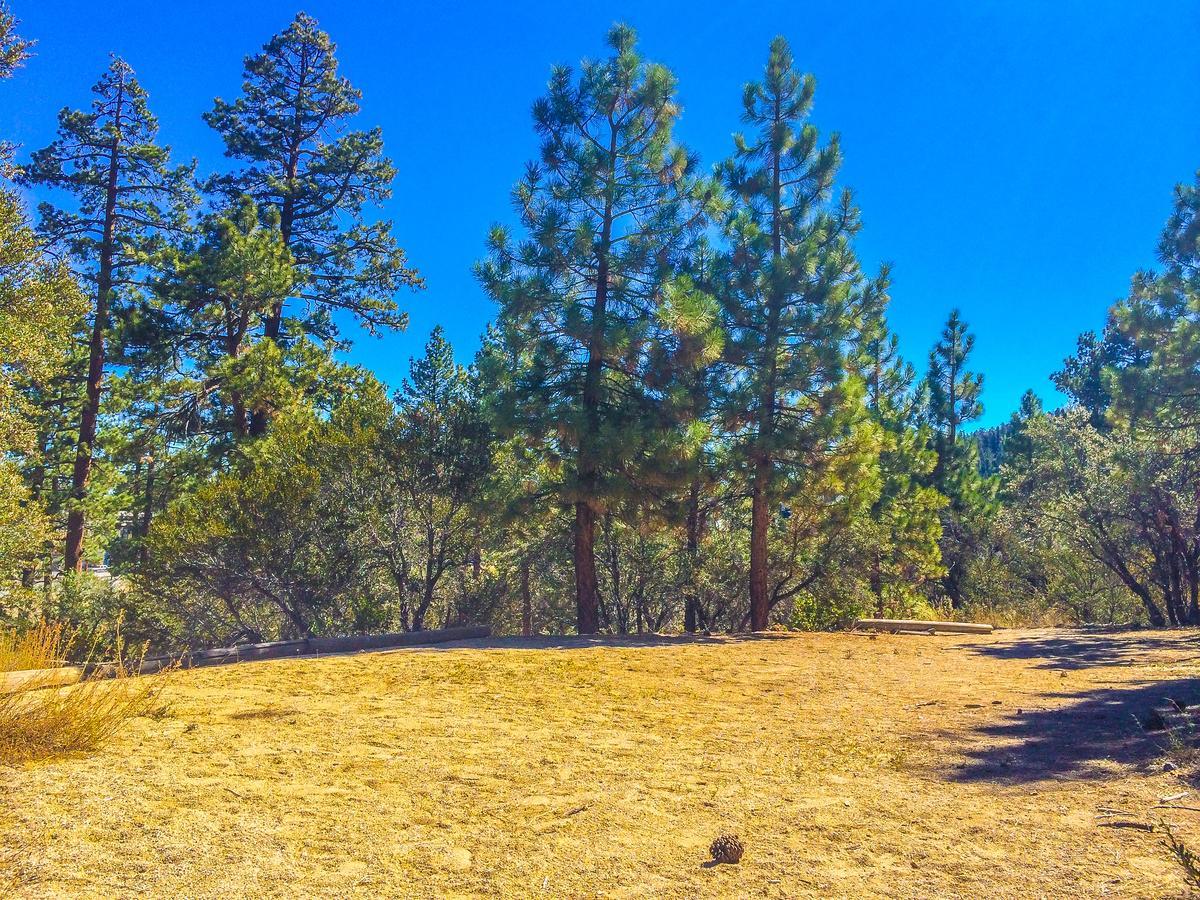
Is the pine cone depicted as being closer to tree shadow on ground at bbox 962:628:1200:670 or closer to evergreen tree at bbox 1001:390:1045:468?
tree shadow on ground at bbox 962:628:1200:670

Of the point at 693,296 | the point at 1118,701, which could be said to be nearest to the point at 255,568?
the point at 693,296

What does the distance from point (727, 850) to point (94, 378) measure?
18.5 meters

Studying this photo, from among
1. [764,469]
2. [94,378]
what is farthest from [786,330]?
[94,378]

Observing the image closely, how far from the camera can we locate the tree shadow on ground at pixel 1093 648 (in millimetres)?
8492

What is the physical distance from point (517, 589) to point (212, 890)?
15.6 m

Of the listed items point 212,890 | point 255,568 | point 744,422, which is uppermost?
point 744,422

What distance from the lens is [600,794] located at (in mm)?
3691

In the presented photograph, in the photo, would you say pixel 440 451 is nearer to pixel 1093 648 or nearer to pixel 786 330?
pixel 786 330

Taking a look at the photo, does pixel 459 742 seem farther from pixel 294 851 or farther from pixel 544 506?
pixel 544 506

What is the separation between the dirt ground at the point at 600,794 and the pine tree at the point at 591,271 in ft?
20.9

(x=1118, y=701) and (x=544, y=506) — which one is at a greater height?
(x=544, y=506)

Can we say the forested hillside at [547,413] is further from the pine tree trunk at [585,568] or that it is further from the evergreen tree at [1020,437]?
the evergreen tree at [1020,437]

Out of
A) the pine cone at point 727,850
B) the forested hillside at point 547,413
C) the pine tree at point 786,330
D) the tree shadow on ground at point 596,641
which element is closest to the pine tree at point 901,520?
the forested hillside at point 547,413

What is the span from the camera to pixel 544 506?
→ 43.1 ft
